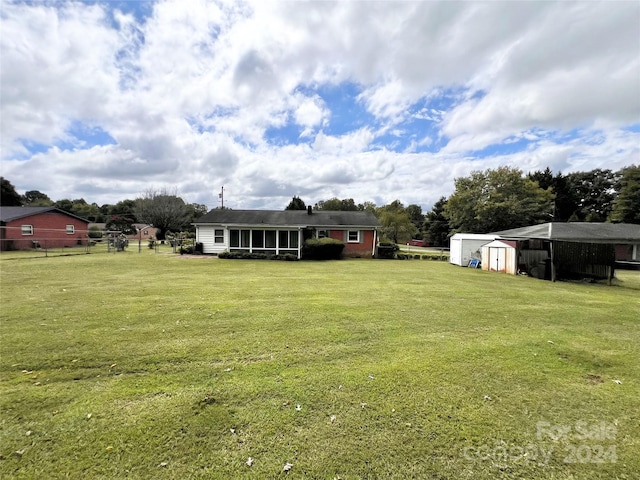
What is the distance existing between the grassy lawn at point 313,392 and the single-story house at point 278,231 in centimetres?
1508

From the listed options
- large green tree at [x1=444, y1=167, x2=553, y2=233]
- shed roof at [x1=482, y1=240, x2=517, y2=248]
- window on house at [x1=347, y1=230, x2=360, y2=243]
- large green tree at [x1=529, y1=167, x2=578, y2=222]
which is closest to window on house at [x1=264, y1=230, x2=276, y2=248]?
window on house at [x1=347, y1=230, x2=360, y2=243]

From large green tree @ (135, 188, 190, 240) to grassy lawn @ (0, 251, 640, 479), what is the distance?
38189 mm

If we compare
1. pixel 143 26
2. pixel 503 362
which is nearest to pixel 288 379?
pixel 503 362

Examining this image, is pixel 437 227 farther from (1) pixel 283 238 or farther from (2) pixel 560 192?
(1) pixel 283 238

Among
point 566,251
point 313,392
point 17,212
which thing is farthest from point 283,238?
point 17,212

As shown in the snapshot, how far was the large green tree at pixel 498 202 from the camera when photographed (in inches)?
1206

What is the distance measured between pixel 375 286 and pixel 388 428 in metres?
7.86

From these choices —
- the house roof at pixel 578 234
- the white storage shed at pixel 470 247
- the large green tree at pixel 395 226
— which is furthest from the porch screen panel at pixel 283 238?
the large green tree at pixel 395 226

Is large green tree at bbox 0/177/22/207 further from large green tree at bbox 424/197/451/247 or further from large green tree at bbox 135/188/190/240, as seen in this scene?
large green tree at bbox 424/197/451/247

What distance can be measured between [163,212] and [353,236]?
30817 mm

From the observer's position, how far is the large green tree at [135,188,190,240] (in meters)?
42.1

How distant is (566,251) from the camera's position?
14.2 metres

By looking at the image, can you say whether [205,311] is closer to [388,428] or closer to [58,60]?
[388,428]

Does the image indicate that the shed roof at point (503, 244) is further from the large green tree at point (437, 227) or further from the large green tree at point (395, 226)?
the large green tree at point (437, 227)
